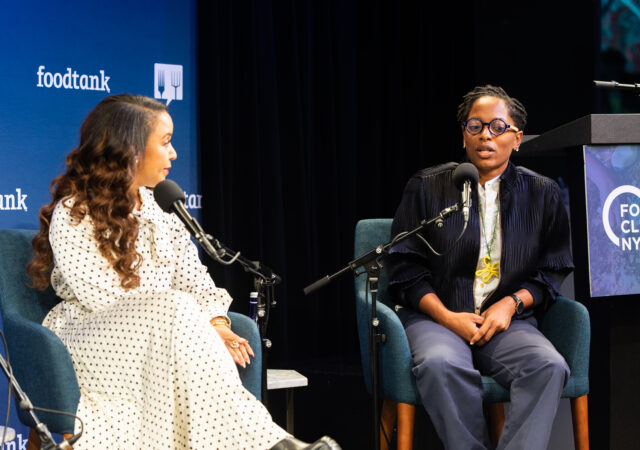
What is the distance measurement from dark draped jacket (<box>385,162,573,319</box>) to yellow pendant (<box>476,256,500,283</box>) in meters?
0.03

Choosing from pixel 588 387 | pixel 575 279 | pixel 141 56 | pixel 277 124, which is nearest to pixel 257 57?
pixel 277 124

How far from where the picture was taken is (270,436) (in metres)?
2.18

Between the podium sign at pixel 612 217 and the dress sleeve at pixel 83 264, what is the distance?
1.72 m

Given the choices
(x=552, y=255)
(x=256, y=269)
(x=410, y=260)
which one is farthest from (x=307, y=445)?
(x=552, y=255)

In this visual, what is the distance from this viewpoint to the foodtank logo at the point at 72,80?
377 centimetres

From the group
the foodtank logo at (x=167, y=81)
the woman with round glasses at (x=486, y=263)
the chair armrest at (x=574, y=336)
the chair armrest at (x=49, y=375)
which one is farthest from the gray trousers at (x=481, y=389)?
the foodtank logo at (x=167, y=81)

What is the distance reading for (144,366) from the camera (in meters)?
2.35

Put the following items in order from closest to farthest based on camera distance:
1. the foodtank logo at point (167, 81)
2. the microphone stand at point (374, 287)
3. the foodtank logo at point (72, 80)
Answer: the microphone stand at point (374, 287) < the foodtank logo at point (72, 80) < the foodtank logo at point (167, 81)

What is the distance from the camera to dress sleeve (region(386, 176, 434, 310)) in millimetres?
3012

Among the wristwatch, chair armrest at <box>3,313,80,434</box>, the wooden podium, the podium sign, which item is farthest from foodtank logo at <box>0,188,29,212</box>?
the podium sign

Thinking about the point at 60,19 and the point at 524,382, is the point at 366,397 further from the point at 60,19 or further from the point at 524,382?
the point at 60,19

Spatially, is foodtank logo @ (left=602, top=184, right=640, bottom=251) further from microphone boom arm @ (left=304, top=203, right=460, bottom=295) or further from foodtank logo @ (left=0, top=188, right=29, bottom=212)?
foodtank logo @ (left=0, top=188, right=29, bottom=212)

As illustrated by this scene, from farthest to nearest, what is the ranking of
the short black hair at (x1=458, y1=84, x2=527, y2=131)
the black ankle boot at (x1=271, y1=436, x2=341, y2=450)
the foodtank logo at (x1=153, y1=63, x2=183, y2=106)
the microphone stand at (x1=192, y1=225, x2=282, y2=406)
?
the foodtank logo at (x1=153, y1=63, x2=183, y2=106) < the short black hair at (x1=458, y1=84, x2=527, y2=131) < the black ankle boot at (x1=271, y1=436, x2=341, y2=450) < the microphone stand at (x1=192, y1=225, x2=282, y2=406)

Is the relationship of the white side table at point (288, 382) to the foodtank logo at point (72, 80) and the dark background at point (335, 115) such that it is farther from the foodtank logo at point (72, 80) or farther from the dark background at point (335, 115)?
the foodtank logo at point (72, 80)
